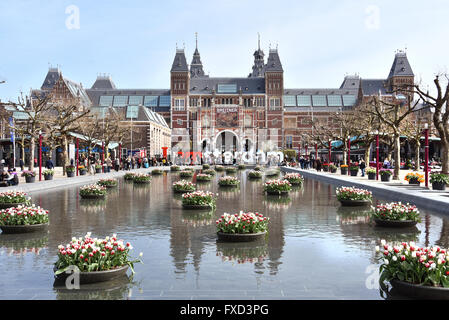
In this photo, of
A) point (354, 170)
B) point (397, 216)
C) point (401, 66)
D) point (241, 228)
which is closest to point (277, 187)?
point (397, 216)

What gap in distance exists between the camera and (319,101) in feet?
343

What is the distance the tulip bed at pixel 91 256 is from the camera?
6.21 metres

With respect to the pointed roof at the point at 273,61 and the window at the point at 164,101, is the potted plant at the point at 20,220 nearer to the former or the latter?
the pointed roof at the point at 273,61

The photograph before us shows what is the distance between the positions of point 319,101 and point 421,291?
4024 inches

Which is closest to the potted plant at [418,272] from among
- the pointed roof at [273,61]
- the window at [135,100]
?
the pointed roof at [273,61]

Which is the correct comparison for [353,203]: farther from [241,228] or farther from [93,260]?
[93,260]

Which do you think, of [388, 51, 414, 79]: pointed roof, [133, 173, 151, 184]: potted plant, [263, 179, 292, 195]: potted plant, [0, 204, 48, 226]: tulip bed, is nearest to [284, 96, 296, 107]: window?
[388, 51, 414, 79]: pointed roof

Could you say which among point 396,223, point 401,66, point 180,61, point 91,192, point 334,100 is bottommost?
point 396,223

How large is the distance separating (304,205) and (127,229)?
7.04m

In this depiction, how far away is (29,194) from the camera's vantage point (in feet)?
64.8

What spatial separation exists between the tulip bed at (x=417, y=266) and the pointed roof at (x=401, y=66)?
92.7 meters

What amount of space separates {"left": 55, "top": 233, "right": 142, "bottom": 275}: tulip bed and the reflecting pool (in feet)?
0.83

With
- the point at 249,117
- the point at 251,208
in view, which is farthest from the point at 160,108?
the point at 251,208

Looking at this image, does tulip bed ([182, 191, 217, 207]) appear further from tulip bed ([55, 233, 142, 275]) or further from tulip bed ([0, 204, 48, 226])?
tulip bed ([55, 233, 142, 275])
